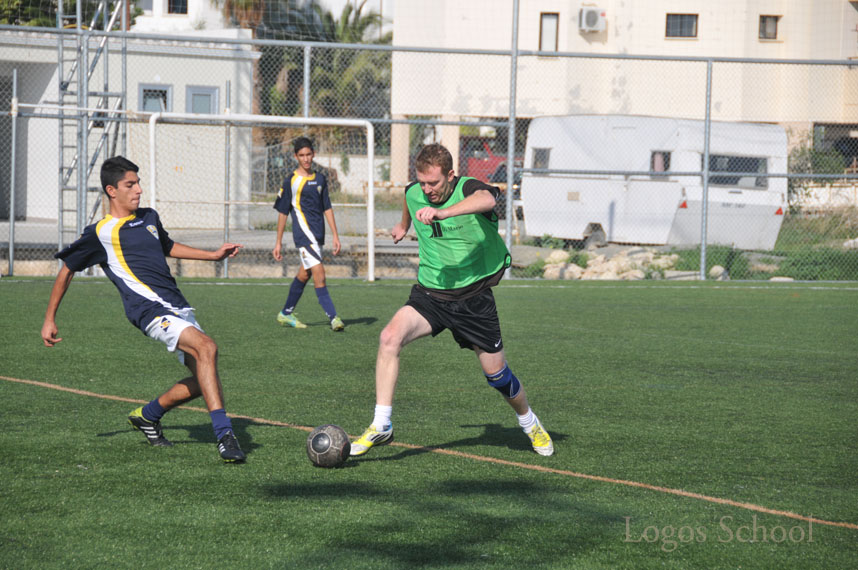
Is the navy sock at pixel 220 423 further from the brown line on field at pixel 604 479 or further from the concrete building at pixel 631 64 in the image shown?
the concrete building at pixel 631 64

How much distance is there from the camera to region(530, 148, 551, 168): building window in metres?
22.2

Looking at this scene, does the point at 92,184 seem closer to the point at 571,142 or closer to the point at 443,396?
the point at 571,142

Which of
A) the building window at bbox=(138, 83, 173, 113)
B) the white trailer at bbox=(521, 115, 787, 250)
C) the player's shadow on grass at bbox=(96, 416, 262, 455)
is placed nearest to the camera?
the player's shadow on grass at bbox=(96, 416, 262, 455)

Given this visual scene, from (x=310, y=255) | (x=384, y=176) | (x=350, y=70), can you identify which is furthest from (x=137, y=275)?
(x=350, y=70)

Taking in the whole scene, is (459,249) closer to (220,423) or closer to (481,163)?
(220,423)

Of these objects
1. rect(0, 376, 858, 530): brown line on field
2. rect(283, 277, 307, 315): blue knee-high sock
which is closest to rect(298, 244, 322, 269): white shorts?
rect(283, 277, 307, 315): blue knee-high sock

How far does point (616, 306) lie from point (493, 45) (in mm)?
20064

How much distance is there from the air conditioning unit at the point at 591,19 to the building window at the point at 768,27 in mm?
5619

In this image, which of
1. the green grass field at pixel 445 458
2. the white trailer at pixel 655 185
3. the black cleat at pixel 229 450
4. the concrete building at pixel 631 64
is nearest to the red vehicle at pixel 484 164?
the concrete building at pixel 631 64

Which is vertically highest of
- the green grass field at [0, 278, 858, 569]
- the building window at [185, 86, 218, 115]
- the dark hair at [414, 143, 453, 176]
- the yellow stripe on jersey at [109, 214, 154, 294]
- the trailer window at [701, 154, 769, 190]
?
the building window at [185, 86, 218, 115]

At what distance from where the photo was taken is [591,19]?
32250 mm

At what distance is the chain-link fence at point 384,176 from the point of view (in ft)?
52.9

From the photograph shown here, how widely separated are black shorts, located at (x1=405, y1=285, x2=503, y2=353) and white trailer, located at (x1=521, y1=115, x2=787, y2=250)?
14.6 metres

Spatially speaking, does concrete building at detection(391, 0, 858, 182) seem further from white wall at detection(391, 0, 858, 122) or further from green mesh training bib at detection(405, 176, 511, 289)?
green mesh training bib at detection(405, 176, 511, 289)
